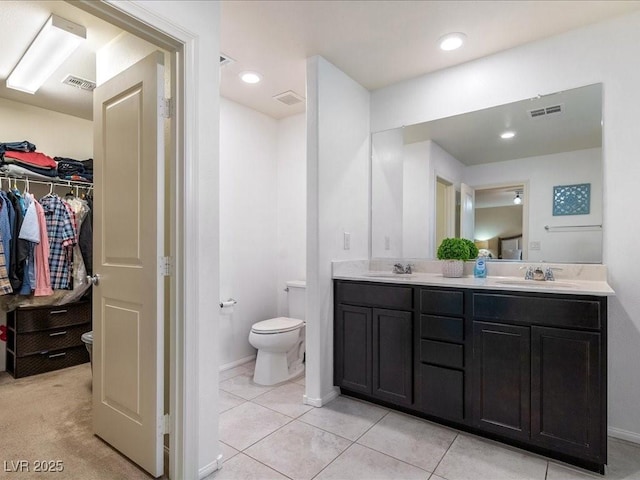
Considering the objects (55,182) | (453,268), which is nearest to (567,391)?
(453,268)

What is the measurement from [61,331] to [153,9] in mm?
3051

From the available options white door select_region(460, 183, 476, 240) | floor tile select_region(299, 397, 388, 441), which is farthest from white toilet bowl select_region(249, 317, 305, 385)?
white door select_region(460, 183, 476, 240)

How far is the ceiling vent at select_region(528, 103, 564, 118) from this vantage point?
2.28m

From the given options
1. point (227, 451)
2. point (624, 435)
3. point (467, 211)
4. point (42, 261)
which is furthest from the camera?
point (42, 261)

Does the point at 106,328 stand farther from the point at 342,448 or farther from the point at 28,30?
the point at 28,30

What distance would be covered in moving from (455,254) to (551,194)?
73cm

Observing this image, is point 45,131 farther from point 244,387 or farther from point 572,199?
point 572,199

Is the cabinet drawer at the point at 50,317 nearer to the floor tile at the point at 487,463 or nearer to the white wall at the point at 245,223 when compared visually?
the white wall at the point at 245,223

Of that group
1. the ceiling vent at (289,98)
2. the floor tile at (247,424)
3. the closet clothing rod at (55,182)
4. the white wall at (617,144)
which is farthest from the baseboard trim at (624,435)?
the closet clothing rod at (55,182)

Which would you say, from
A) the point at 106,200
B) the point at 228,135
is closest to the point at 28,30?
the point at 106,200

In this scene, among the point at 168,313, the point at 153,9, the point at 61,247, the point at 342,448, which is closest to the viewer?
the point at 153,9

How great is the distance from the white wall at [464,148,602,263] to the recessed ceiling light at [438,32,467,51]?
848 mm

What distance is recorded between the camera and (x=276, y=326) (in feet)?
9.57

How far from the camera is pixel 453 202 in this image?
269 cm
